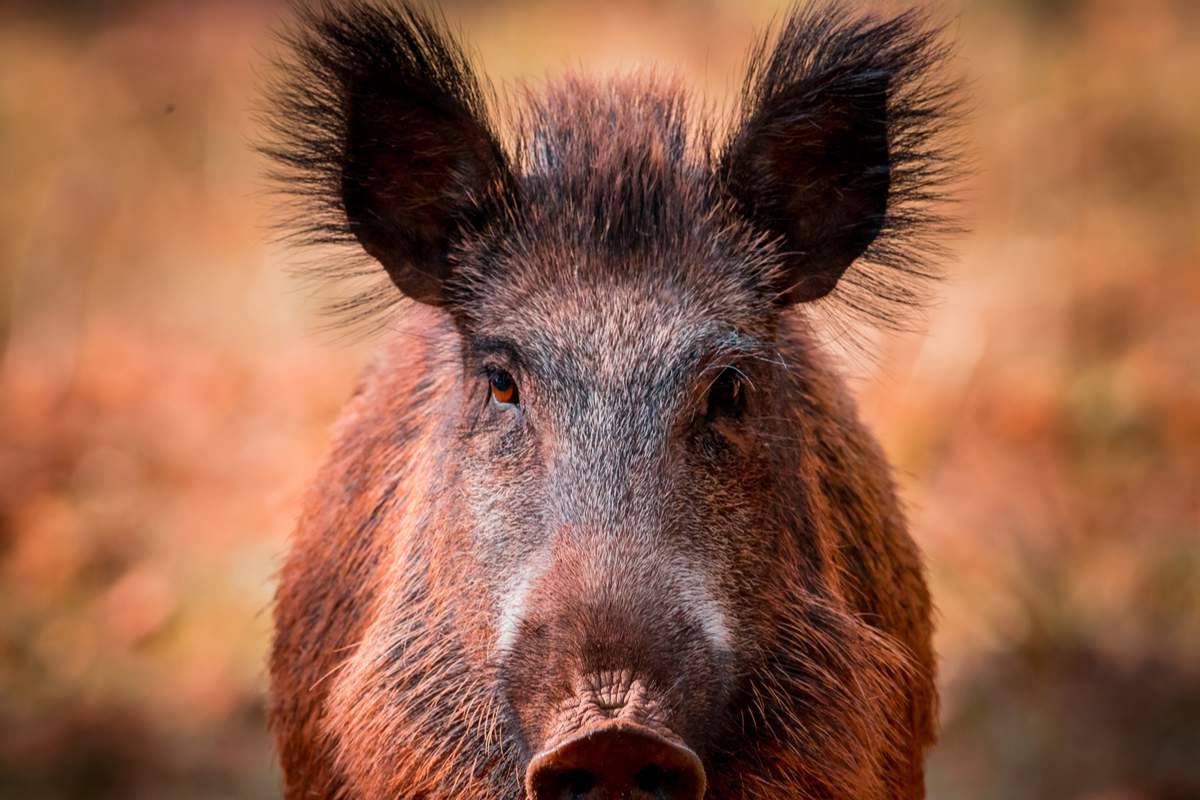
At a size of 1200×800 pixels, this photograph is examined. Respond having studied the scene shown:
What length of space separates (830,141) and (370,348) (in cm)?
714

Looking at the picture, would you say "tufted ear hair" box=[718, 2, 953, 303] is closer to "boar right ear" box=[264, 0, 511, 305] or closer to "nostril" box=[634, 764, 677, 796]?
"boar right ear" box=[264, 0, 511, 305]

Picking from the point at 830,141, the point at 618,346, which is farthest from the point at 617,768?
the point at 830,141

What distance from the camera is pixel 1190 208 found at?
39.3ft

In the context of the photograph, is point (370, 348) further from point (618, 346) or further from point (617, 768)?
point (617, 768)

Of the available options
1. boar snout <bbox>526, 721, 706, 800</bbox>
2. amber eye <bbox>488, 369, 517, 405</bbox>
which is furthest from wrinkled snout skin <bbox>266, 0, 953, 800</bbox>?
boar snout <bbox>526, 721, 706, 800</bbox>

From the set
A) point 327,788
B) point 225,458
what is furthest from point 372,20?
point 225,458

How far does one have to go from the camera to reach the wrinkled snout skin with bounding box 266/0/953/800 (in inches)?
152

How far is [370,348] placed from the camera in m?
11.1

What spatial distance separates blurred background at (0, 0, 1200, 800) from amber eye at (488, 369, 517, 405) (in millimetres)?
2703

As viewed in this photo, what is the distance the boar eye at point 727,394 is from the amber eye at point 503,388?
53 cm

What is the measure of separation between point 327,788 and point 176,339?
800 cm

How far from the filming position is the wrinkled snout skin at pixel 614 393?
3.85 metres

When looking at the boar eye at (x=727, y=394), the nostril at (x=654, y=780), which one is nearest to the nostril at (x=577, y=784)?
the nostril at (x=654, y=780)

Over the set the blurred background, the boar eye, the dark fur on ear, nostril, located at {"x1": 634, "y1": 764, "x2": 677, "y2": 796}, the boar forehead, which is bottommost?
the blurred background
